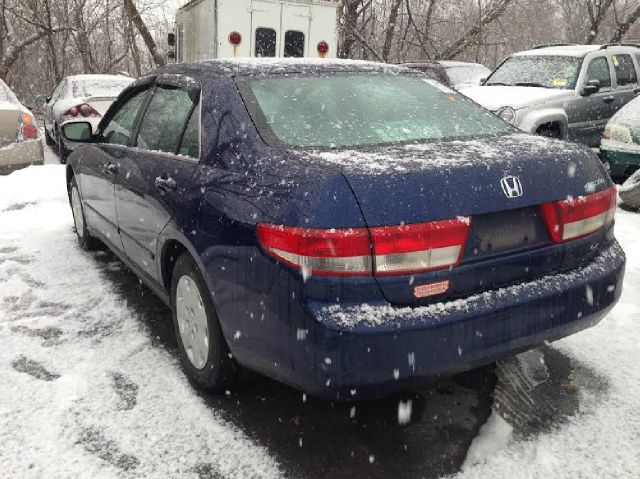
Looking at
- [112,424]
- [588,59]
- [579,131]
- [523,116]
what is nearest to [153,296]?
[112,424]

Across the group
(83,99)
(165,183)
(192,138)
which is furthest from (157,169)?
(83,99)

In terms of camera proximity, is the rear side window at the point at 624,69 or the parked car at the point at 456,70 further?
the parked car at the point at 456,70

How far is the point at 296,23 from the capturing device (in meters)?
11.2

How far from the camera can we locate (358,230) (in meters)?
2.10

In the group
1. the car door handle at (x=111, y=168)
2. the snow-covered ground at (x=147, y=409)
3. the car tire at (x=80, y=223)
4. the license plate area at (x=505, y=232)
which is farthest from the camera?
the car tire at (x=80, y=223)

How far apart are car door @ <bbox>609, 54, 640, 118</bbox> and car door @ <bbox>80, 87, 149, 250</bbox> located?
7.68 meters

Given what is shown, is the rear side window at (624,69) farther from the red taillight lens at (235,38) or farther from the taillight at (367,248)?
the taillight at (367,248)

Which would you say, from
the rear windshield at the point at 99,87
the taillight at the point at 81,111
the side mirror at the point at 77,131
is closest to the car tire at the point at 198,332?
the side mirror at the point at 77,131

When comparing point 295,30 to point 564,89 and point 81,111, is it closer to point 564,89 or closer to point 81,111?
point 81,111

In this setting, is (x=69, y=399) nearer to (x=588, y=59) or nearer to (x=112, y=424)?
(x=112, y=424)

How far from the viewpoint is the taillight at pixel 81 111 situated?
A: 10.0 metres

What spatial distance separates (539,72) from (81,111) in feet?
24.1

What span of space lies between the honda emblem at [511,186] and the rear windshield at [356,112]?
1.85ft

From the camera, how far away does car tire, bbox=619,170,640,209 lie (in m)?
6.46
